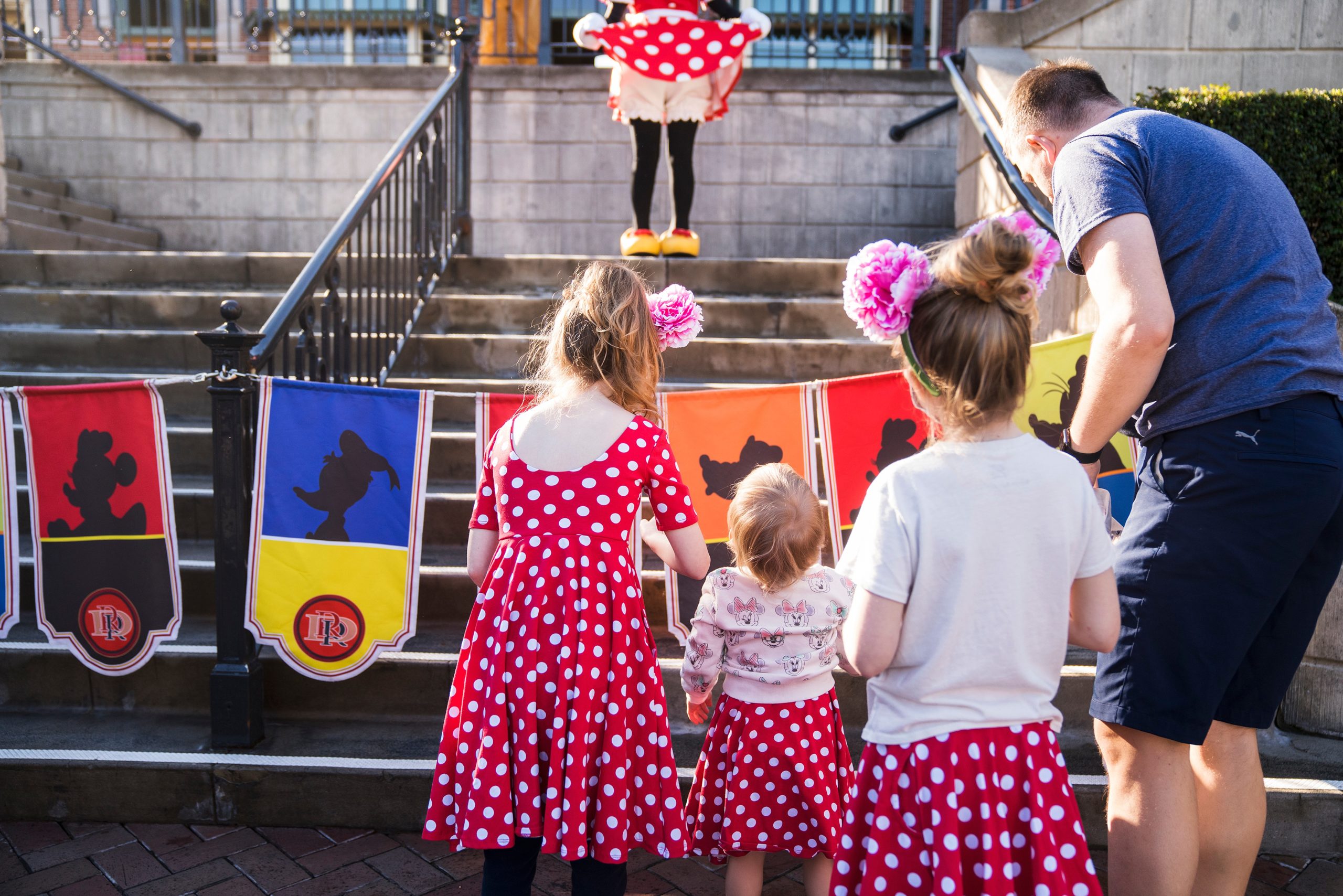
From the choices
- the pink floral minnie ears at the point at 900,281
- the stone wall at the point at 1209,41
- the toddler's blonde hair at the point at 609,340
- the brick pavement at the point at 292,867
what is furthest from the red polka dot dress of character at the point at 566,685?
the stone wall at the point at 1209,41

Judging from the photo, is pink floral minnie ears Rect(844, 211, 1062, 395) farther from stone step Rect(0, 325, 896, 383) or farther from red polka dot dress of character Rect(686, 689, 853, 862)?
stone step Rect(0, 325, 896, 383)

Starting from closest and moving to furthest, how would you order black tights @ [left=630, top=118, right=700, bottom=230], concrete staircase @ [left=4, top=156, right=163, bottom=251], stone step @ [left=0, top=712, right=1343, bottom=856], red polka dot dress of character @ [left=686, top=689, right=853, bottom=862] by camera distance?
1. red polka dot dress of character @ [left=686, top=689, right=853, bottom=862]
2. stone step @ [left=0, top=712, right=1343, bottom=856]
3. black tights @ [left=630, top=118, right=700, bottom=230]
4. concrete staircase @ [left=4, top=156, right=163, bottom=251]

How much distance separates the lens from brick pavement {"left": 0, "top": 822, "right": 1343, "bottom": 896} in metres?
2.57

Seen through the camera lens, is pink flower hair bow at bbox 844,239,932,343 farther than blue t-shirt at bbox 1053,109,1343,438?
No

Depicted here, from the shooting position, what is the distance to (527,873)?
2160mm

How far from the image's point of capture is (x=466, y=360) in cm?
525

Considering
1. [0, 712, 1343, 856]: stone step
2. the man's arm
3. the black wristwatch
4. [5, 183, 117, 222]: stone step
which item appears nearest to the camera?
the man's arm

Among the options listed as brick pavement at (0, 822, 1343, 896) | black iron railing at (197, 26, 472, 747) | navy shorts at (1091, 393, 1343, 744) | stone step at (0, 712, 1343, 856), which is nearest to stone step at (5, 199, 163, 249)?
black iron railing at (197, 26, 472, 747)

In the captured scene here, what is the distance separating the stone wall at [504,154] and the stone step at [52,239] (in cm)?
94

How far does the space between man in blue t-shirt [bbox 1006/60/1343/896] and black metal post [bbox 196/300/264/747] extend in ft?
8.00

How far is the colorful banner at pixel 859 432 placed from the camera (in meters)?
3.10

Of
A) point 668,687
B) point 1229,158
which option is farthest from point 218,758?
point 1229,158

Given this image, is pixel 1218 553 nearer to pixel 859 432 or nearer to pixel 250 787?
pixel 859 432

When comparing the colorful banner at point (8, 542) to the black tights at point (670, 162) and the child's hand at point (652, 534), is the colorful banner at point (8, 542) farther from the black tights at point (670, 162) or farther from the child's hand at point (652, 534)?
the black tights at point (670, 162)
